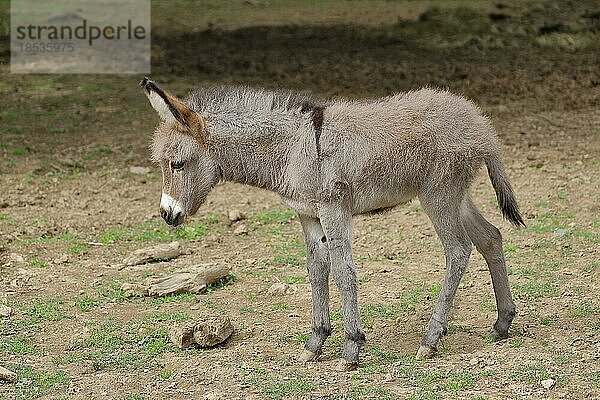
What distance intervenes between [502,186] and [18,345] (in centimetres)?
379

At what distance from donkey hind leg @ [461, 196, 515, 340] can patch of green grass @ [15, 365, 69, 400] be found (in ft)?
10.0

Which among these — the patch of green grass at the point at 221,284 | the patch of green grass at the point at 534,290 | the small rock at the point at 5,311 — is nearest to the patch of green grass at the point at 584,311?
the patch of green grass at the point at 534,290

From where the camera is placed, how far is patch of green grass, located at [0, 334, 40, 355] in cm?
761

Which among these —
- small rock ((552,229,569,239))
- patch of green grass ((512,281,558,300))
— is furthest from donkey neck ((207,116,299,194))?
small rock ((552,229,569,239))

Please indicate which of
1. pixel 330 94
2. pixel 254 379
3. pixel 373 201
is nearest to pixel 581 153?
pixel 330 94

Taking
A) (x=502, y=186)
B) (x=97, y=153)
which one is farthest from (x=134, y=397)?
(x=97, y=153)

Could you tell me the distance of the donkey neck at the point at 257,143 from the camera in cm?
705

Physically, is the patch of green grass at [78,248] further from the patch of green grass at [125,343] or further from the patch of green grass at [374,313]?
the patch of green grass at [374,313]

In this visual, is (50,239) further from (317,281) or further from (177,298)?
(317,281)

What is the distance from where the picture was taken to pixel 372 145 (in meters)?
6.94

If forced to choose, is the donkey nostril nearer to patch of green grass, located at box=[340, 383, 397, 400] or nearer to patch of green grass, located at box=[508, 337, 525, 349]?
patch of green grass, located at box=[340, 383, 397, 400]

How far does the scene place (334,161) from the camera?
6.89 metres

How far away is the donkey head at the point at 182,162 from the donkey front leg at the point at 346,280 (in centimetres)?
89

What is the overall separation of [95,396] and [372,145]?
8.20ft
